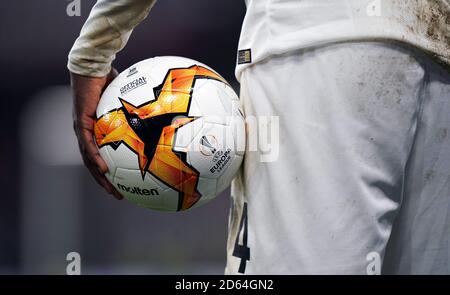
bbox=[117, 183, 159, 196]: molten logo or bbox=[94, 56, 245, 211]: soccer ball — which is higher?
bbox=[94, 56, 245, 211]: soccer ball

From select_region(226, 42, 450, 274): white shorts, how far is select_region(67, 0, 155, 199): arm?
1.50 ft

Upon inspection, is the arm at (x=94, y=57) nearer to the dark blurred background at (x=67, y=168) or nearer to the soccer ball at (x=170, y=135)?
the soccer ball at (x=170, y=135)

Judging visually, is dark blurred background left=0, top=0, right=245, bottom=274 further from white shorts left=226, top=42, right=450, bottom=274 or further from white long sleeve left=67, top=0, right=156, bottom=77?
white shorts left=226, top=42, right=450, bottom=274

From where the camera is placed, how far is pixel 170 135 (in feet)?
6.29

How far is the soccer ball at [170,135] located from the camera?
1916 mm

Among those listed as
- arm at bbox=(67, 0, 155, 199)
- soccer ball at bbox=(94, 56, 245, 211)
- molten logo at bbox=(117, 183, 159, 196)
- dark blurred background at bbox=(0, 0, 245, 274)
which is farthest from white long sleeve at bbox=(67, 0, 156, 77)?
dark blurred background at bbox=(0, 0, 245, 274)

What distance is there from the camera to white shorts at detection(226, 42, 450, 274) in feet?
5.76

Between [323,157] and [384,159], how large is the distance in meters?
0.15

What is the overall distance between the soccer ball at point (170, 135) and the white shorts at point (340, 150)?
0.38ft
